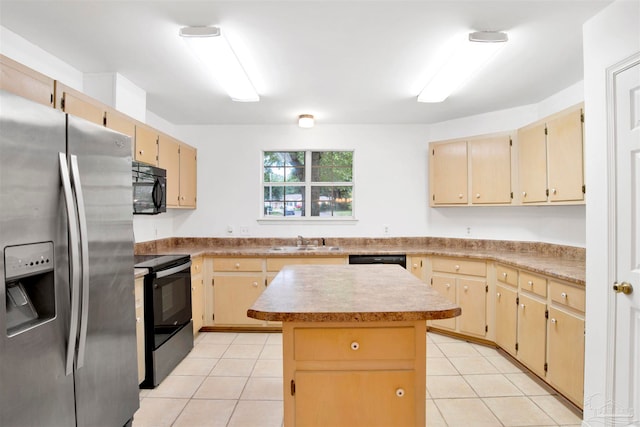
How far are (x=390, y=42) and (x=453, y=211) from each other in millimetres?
2497

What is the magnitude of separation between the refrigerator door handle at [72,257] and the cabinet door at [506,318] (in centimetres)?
309

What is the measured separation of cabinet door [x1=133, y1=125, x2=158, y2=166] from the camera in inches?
112

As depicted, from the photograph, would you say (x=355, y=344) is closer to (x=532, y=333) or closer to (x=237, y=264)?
(x=532, y=333)

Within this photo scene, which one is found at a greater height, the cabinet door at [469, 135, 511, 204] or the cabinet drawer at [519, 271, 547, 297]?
the cabinet door at [469, 135, 511, 204]

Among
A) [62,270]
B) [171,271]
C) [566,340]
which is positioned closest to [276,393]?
[171,271]

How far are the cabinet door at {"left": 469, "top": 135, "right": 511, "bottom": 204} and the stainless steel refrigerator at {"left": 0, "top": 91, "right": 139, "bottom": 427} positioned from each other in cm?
334

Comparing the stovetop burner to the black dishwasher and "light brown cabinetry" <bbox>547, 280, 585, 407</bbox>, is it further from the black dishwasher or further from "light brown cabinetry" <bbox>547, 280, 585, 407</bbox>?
"light brown cabinetry" <bbox>547, 280, 585, 407</bbox>

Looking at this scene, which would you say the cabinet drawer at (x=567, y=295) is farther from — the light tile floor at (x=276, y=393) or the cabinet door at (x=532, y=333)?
the light tile floor at (x=276, y=393)

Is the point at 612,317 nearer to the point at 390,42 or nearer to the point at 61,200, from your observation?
the point at 390,42

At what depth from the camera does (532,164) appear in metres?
3.13

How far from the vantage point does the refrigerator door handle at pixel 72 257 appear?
4.41ft

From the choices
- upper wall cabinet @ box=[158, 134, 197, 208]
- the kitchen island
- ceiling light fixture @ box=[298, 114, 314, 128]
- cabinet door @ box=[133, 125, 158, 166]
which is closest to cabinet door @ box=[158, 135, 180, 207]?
upper wall cabinet @ box=[158, 134, 197, 208]

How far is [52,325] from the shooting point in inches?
51.9

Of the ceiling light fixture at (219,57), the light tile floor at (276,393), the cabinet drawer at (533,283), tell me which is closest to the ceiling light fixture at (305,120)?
the ceiling light fixture at (219,57)
